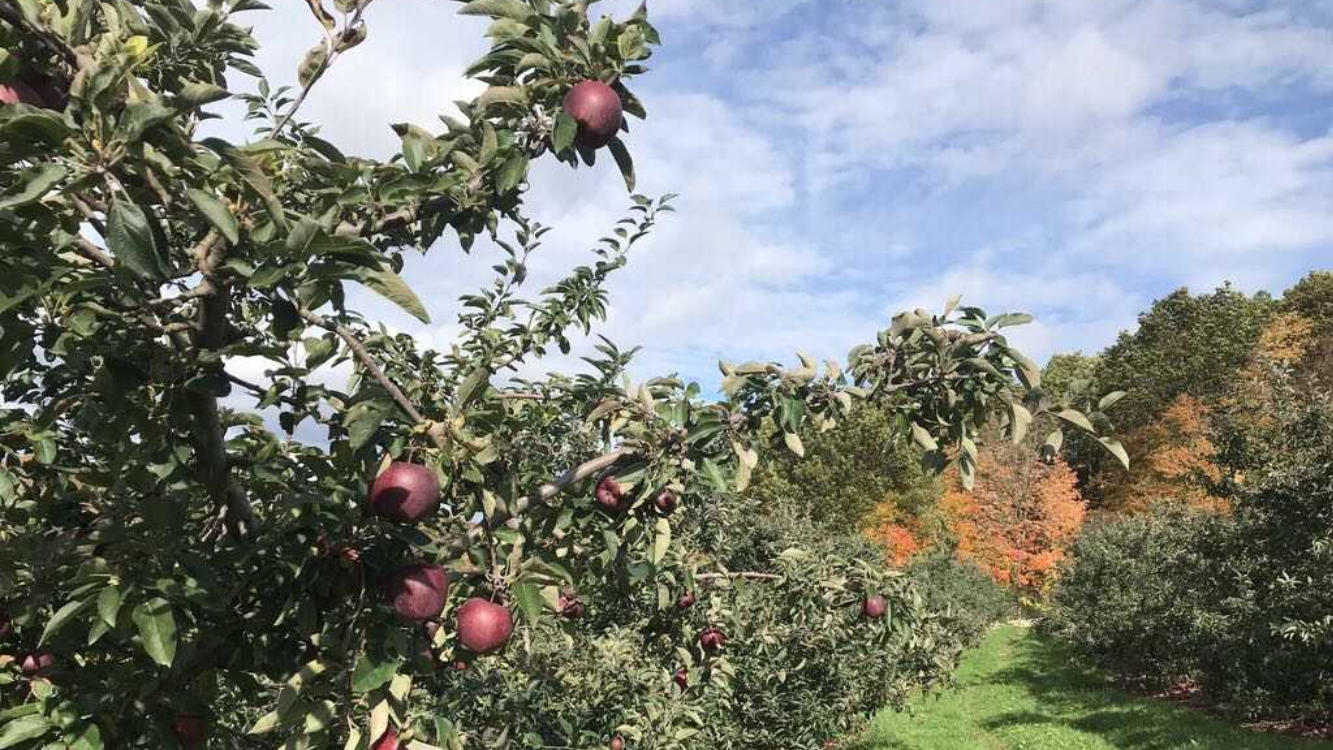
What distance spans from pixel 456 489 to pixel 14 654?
4.06ft

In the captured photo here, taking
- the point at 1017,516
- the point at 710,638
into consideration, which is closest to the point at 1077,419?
the point at 710,638

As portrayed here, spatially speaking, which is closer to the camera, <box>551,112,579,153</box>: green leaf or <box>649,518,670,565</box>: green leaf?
<box>551,112,579,153</box>: green leaf

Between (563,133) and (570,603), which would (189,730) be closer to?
(563,133)

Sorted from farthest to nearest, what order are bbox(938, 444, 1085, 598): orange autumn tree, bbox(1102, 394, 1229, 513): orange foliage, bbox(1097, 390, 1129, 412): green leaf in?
1. bbox(938, 444, 1085, 598): orange autumn tree
2. bbox(1102, 394, 1229, 513): orange foliage
3. bbox(1097, 390, 1129, 412): green leaf

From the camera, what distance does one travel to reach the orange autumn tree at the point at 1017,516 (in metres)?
38.2

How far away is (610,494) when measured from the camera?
2.30 meters

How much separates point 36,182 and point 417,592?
3.38ft

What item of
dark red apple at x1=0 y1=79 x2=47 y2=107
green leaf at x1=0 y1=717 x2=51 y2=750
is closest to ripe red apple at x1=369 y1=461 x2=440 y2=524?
green leaf at x1=0 y1=717 x2=51 y2=750

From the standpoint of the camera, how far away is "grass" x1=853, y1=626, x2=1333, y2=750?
41.4 ft

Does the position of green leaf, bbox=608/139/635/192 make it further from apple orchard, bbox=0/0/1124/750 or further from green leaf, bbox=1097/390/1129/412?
green leaf, bbox=1097/390/1129/412

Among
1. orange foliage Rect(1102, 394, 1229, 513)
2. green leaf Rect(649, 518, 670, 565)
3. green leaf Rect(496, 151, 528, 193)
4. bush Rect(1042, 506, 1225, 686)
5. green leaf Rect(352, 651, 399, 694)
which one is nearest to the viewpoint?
green leaf Rect(352, 651, 399, 694)

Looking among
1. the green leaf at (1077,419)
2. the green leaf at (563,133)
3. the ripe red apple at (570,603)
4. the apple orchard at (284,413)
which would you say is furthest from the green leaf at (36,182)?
the ripe red apple at (570,603)

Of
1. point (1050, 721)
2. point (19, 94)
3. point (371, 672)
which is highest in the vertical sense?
point (19, 94)

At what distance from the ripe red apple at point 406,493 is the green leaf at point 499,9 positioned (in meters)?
1.04
